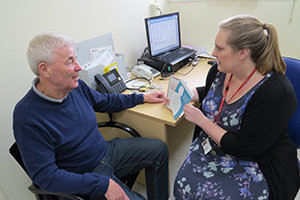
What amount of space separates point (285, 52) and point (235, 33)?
1.48 m

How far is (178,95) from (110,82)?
0.60 metres

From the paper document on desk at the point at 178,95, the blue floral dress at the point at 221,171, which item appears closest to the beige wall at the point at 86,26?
the paper document on desk at the point at 178,95

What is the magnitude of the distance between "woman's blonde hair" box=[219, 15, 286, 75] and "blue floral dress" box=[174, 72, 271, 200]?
0.24 ft

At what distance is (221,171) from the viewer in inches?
44.7

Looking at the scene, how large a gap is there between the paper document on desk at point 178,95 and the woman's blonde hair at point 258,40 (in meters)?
0.38

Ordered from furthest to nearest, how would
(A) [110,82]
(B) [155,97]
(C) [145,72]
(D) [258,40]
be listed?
1. (C) [145,72]
2. (A) [110,82]
3. (B) [155,97]
4. (D) [258,40]

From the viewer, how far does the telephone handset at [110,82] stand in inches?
61.3

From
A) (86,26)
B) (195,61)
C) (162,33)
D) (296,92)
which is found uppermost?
(86,26)

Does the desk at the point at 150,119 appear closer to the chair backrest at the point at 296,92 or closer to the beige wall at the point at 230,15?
the chair backrest at the point at 296,92

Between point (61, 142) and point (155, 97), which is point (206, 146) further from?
point (61, 142)

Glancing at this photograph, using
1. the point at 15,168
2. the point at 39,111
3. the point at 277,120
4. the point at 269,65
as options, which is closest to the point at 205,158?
the point at 277,120

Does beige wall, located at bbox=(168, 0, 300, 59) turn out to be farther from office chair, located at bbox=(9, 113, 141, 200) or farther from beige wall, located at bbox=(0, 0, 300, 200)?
office chair, located at bbox=(9, 113, 141, 200)

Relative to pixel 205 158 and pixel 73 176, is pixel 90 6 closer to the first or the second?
pixel 73 176

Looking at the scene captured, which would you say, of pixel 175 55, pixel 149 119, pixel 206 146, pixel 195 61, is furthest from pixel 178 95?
pixel 195 61
